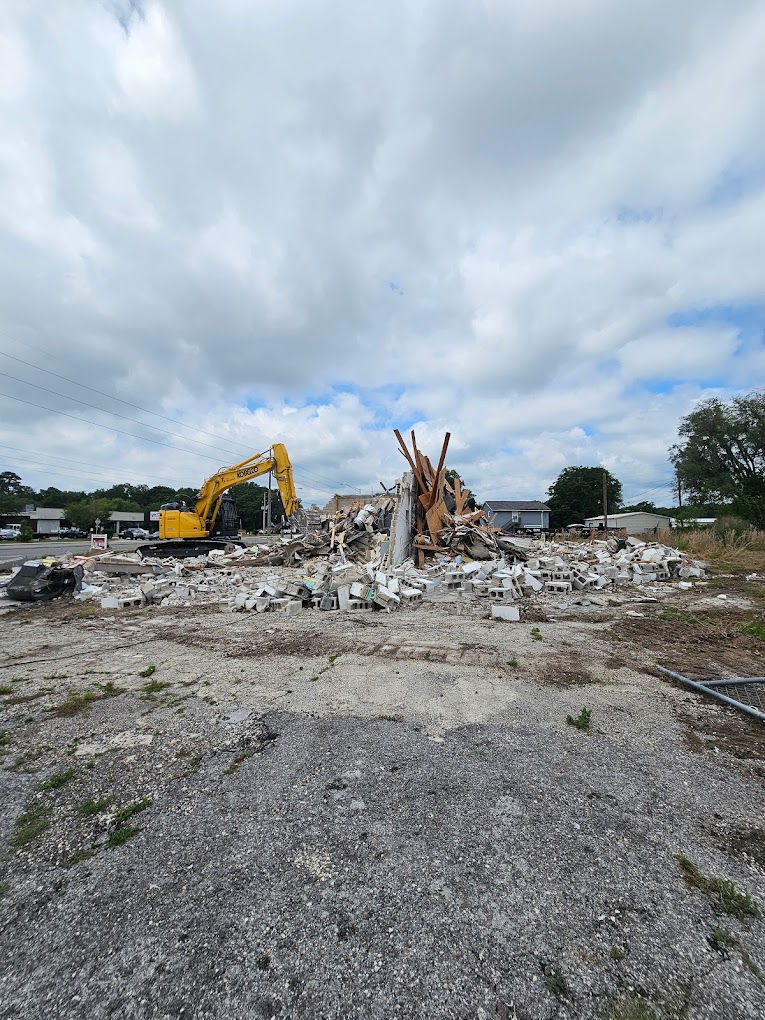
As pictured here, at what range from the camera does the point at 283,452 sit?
699 inches

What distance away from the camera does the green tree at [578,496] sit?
58125 millimetres

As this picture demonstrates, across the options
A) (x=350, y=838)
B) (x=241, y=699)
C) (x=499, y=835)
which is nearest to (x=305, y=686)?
(x=241, y=699)

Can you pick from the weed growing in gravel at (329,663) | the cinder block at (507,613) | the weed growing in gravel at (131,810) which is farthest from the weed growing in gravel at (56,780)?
the cinder block at (507,613)

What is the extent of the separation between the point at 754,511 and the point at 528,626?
19454 millimetres

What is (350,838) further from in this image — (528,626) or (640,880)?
(528,626)

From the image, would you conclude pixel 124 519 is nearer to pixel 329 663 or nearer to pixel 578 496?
pixel 329 663

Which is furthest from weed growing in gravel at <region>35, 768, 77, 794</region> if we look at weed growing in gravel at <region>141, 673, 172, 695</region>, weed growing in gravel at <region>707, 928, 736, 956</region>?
weed growing in gravel at <region>707, 928, 736, 956</region>

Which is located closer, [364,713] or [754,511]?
[364,713]

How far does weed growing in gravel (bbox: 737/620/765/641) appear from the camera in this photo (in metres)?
5.79

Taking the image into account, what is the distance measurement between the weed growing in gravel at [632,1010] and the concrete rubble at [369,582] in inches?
231

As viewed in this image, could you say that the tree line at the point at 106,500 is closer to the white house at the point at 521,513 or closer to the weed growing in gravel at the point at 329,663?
the white house at the point at 521,513

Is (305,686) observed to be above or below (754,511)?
below

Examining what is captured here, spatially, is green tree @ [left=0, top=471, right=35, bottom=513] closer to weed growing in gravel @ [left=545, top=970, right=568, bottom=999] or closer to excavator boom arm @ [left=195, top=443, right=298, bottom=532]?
excavator boom arm @ [left=195, top=443, right=298, bottom=532]

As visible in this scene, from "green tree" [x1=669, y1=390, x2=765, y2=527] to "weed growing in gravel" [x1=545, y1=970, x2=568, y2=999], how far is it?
113ft
